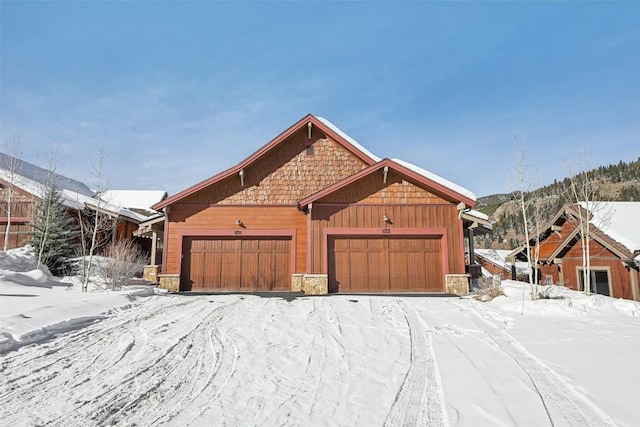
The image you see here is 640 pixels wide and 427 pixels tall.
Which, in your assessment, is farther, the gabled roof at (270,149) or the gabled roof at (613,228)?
the gabled roof at (613,228)

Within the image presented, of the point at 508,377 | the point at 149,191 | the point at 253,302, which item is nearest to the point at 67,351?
the point at 253,302

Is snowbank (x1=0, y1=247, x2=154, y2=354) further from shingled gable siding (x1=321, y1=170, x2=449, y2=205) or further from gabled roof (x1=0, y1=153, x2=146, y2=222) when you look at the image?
gabled roof (x1=0, y1=153, x2=146, y2=222)

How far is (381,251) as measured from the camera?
41.5 feet

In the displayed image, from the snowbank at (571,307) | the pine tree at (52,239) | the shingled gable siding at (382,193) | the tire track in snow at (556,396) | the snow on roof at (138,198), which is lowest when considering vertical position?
the tire track in snow at (556,396)

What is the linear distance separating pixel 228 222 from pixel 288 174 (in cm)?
305

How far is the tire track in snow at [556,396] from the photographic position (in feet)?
10.4

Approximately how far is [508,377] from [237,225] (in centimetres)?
1081

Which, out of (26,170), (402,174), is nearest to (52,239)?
(26,170)

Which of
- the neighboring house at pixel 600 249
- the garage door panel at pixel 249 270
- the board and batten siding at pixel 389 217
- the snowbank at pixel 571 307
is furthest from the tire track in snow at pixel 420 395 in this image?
the neighboring house at pixel 600 249

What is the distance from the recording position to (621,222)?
1678cm

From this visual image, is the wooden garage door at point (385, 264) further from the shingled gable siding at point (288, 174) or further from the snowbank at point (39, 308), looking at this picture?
the snowbank at point (39, 308)

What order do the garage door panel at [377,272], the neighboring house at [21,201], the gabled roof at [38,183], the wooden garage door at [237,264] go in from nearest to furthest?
1. the garage door panel at [377,272]
2. the wooden garage door at [237,264]
3. the gabled roof at [38,183]
4. the neighboring house at [21,201]

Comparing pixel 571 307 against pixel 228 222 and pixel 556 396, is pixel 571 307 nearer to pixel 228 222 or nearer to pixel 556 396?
pixel 556 396

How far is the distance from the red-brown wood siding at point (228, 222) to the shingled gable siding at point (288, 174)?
0.31 metres
